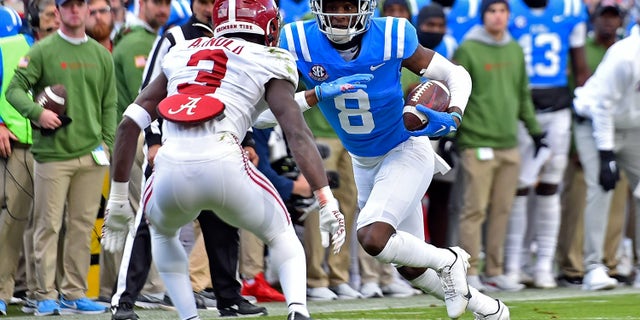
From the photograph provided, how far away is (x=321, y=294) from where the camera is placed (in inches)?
336

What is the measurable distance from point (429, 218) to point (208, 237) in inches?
116

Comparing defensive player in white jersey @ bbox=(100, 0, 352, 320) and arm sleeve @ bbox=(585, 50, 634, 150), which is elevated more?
defensive player in white jersey @ bbox=(100, 0, 352, 320)

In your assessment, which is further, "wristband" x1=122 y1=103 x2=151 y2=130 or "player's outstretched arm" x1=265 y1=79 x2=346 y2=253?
"wristband" x1=122 y1=103 x2=151 y2=130

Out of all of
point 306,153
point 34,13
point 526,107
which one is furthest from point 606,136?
point 306,153

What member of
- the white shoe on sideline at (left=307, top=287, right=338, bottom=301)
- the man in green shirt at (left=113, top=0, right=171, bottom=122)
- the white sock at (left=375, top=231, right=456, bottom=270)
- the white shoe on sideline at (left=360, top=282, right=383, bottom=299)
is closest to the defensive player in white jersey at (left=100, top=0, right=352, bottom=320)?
the white sock at (left=375, top=231, right=456, bottom=270)

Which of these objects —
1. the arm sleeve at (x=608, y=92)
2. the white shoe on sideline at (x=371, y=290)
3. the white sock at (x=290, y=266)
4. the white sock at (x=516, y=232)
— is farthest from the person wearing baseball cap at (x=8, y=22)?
the arm sleeve at (x=608, y=92)

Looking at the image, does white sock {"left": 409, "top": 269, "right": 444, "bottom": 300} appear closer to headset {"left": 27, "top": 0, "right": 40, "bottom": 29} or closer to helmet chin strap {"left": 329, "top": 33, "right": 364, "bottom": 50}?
helmet chin strap {"left": 329, "top": 33, "right": 364, "bottom": 50}

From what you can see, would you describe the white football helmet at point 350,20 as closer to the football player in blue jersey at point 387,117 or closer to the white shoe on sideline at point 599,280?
the football player in blue jersey at point 387,117

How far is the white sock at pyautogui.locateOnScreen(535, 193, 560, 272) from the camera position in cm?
962

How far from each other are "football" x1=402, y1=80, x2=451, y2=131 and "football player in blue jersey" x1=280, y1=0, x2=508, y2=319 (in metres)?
0.04

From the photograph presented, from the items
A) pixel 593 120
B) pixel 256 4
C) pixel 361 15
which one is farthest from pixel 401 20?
pixel 593 120

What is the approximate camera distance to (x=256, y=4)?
5531 millimetres

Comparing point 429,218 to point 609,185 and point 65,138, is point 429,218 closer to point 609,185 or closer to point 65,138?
point 609,185

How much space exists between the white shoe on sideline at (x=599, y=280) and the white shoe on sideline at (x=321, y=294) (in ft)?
6.28
